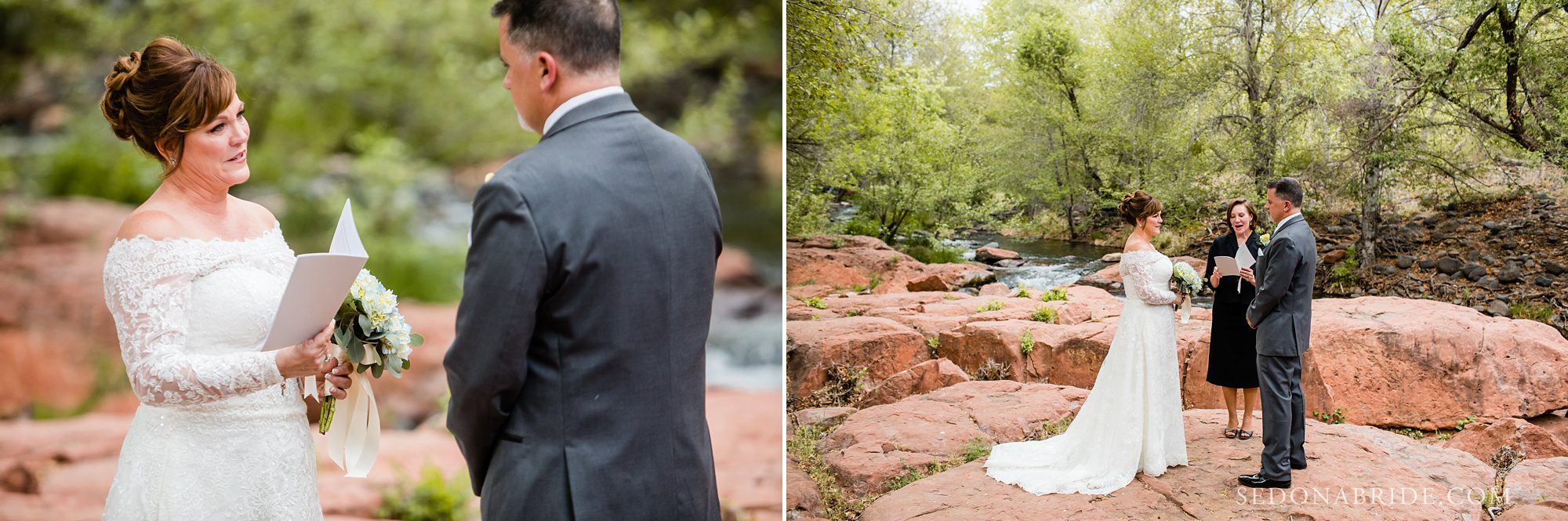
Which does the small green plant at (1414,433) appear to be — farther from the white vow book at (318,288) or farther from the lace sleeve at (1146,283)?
the white vow book at (318,288)

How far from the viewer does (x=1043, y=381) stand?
4.12m

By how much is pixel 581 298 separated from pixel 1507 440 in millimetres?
3716

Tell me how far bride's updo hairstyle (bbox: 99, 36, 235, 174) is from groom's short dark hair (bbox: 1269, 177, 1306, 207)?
3.31m

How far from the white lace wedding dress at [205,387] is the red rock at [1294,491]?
2261 millimetres

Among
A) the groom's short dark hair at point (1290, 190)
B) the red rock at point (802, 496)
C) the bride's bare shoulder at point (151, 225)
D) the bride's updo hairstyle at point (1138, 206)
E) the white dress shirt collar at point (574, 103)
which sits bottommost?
the red rock at point (802, 496)

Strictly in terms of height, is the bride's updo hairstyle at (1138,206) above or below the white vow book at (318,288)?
above

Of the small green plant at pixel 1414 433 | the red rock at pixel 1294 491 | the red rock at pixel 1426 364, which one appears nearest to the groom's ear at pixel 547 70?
the red rock at pixel 1294 491

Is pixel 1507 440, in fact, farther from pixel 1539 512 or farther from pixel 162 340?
pixel 162 340

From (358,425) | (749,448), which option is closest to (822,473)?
(749,448)

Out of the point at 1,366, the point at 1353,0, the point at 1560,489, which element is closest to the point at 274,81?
the point at 1,366

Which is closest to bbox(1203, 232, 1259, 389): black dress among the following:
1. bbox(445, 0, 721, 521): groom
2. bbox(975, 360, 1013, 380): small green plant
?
bbox(975, 360, 1013, 380): small green plant

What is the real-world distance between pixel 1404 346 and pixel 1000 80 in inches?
74.7

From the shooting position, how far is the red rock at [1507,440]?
331cm

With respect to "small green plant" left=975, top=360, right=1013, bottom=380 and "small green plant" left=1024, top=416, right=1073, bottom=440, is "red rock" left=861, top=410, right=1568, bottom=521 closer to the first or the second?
"small green plant" left=1024, top=416, right=1073, bottom=440
